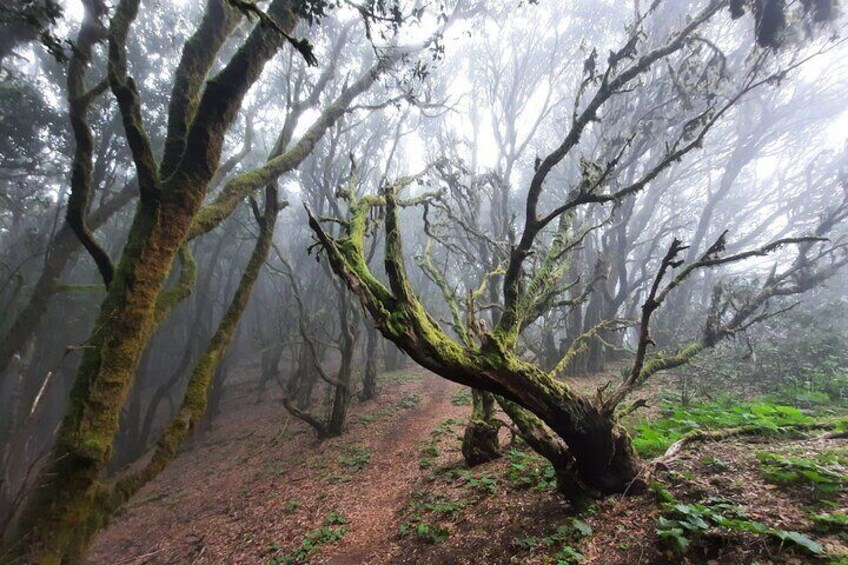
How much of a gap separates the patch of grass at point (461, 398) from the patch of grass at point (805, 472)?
25.0 ft

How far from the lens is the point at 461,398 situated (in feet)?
38.0

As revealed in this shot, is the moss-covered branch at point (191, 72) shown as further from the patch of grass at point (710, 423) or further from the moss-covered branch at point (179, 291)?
the patch of grass at point (710, 423)

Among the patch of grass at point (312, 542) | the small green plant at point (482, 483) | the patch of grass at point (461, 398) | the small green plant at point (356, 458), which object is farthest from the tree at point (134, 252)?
the patch of grass at point (461, 398)

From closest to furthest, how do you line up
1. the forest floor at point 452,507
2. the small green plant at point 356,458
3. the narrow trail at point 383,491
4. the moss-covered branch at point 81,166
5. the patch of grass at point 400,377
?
the forest floor at point 452,507, the moss-covered branch at point 81,166, the narrow trail at point 383,491, the small green plant at point 356,458, the patch of grass at point 400,377

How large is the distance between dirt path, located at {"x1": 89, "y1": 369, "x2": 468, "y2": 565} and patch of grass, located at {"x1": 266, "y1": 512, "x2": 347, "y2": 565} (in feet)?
0.30

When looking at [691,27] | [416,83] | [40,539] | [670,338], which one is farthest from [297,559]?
[416,83]

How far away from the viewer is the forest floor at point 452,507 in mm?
2992

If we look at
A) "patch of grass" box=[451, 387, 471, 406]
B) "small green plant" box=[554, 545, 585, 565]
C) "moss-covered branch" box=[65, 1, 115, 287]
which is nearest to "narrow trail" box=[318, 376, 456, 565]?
"patch of grass" box=[451, 387, 471, 406]

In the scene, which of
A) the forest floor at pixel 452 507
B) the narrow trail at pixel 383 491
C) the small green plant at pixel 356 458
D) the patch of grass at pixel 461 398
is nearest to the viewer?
the forest floor at pixel 452 507

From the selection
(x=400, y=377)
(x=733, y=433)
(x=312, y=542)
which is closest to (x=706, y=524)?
(x=733, y=433)

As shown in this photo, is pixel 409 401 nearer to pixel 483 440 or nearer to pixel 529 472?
pixel 483 440

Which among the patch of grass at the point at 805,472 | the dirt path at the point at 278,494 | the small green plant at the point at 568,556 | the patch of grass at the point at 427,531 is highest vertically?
the patch of grass at the point at 805,472

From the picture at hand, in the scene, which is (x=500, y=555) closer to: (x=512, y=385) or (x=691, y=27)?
(x=512, y=385)

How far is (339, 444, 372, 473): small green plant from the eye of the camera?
26.3 feet
